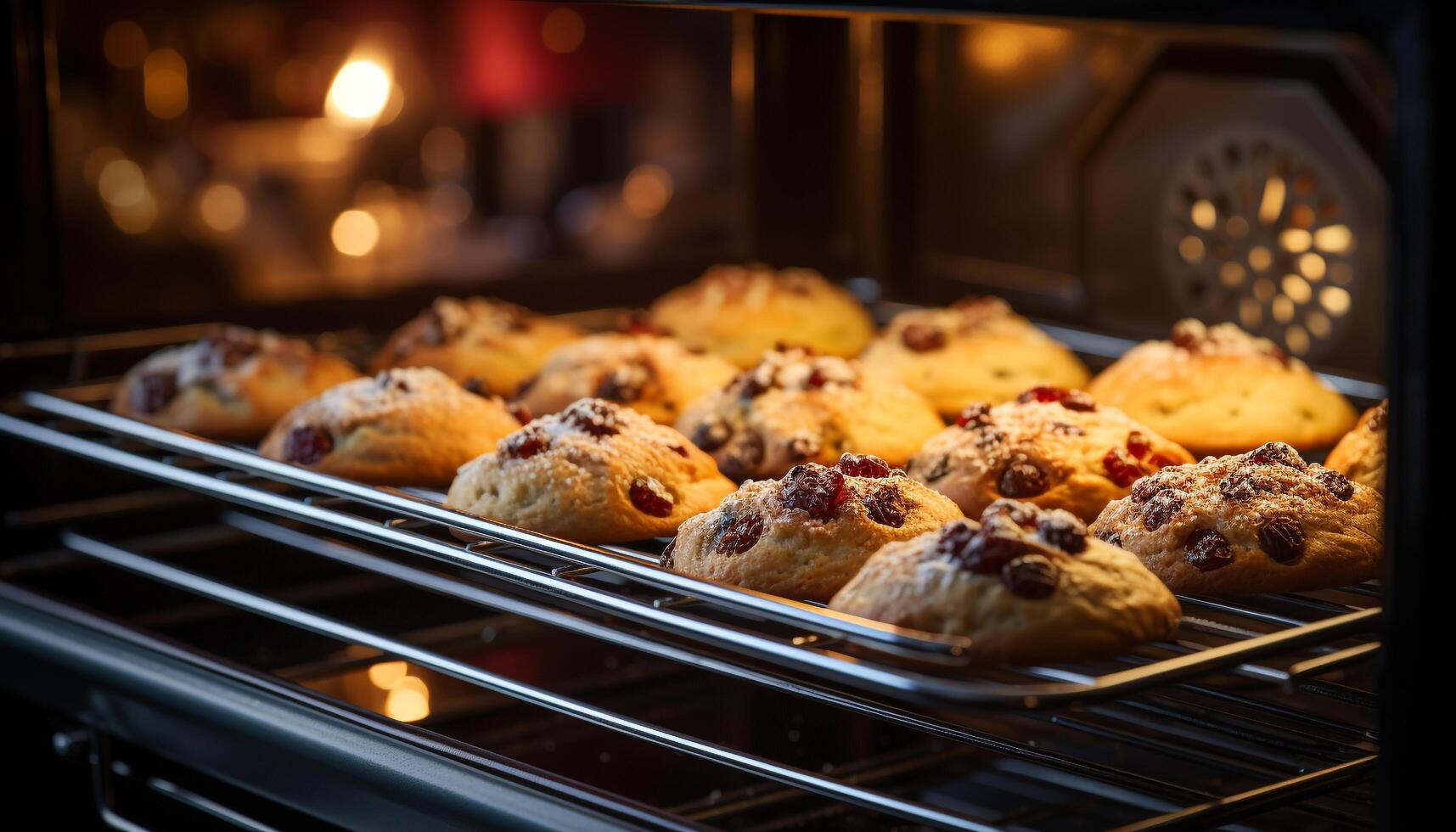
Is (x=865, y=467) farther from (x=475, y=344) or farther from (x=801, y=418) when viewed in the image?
(x=475, y=344)

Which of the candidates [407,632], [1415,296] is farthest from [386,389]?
[1415,296]

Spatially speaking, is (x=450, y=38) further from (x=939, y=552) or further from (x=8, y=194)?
(x=939, y=552)

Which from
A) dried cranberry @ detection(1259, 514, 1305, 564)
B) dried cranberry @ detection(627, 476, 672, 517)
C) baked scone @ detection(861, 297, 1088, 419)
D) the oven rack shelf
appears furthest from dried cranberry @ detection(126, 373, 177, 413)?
dried cranberry @ detection(1259, 514, 1305, 564)

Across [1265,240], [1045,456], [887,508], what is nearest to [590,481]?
[887,508]

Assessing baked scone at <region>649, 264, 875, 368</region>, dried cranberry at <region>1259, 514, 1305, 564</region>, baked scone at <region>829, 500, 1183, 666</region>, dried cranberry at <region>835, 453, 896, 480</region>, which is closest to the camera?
baked scone at <region>829, 500, 1183, 666</region>

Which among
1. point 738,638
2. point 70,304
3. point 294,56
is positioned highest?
point 294,56

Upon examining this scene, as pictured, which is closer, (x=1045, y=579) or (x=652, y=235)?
(x=1045, y=579)

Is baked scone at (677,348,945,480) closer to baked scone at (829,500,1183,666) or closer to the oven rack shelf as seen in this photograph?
the oven rack shelf
